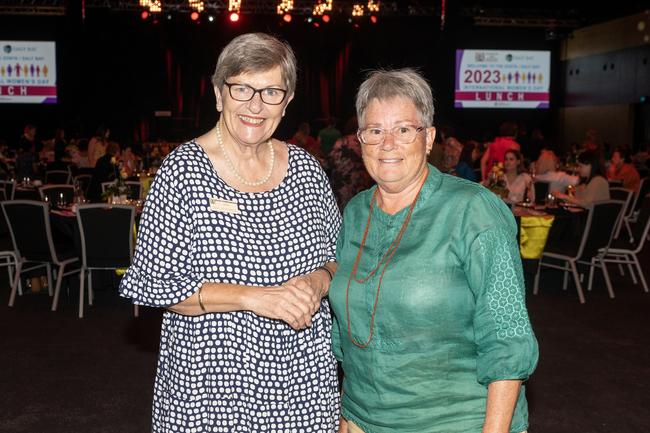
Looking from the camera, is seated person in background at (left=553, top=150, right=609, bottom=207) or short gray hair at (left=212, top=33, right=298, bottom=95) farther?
seated person in background at (left=553, top=150, right=609, bottom=207)

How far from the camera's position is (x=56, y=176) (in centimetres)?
1188

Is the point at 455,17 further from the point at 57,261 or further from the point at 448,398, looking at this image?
the point at 448,398

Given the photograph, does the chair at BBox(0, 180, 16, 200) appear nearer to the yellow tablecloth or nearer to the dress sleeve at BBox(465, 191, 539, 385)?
the yellow tablecloth

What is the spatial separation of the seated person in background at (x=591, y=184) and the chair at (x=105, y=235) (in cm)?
432

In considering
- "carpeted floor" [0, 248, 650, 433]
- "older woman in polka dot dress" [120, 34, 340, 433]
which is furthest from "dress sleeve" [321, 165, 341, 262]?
"carpeted floor" [0, 248, 650, 433]

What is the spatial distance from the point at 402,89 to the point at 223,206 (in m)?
0.54

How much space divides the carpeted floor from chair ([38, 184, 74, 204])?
3.23 feet

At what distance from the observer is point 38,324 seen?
6.07m

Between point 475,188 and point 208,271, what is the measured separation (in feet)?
2.28

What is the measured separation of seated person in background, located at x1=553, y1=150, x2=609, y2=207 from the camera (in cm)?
779

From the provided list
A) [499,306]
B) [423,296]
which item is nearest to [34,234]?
[423,296]

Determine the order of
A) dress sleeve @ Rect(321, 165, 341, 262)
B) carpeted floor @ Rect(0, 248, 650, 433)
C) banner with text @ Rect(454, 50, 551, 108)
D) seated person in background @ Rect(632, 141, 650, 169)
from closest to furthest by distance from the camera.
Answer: dress sleeve @ Rect(321, 165, 341, 262)
carpeted floor @ Rect(0, 248, 650, 433)
seated person in background @ Rect(632, 141, 650, 169)
banner with text @ Rect(454, 50, 551, 108)

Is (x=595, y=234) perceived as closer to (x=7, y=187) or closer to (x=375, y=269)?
(x=375, y=269)

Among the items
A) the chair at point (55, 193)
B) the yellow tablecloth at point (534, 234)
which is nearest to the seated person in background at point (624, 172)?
the yellow tablecloth at point (534, 234)
